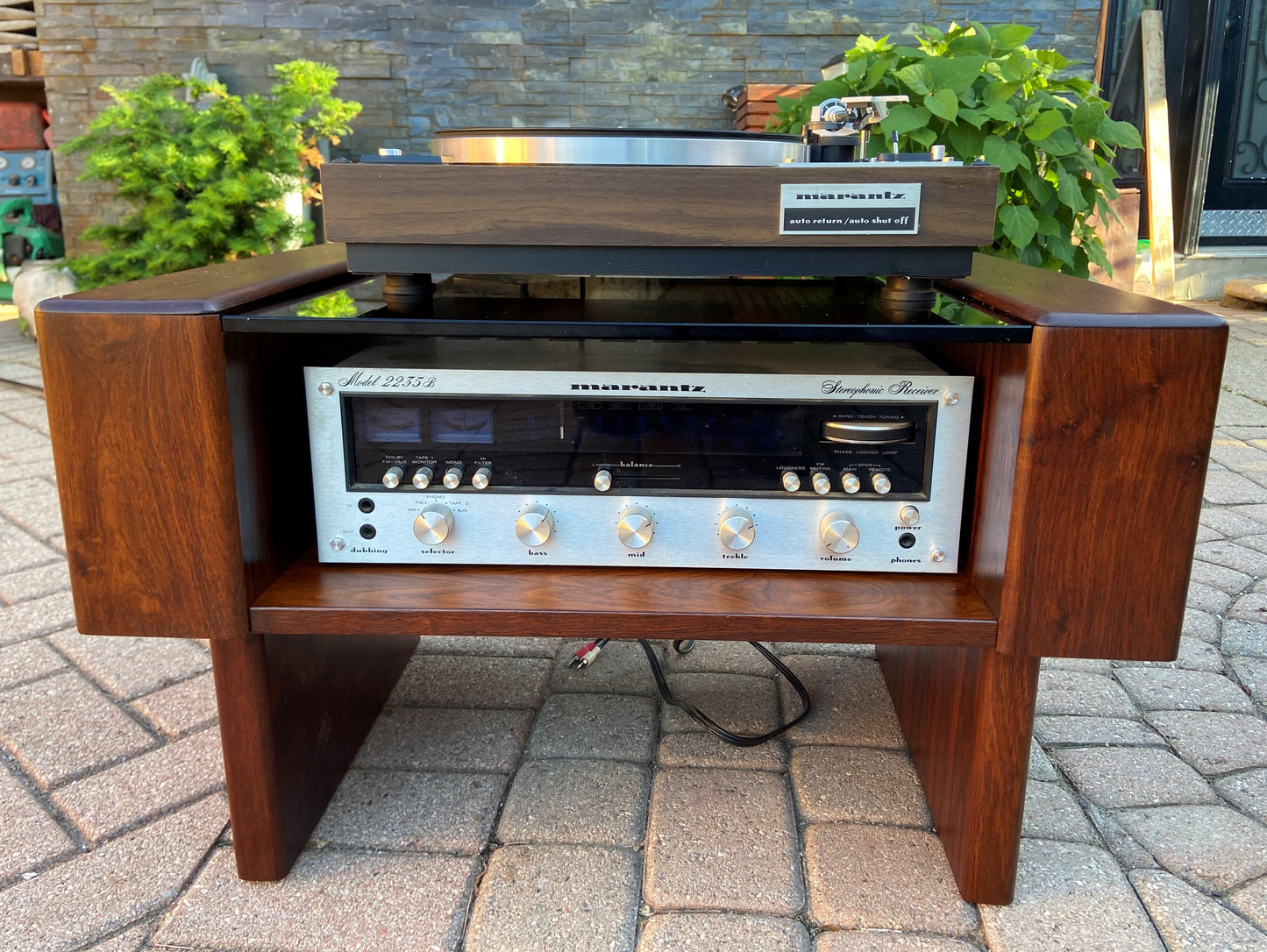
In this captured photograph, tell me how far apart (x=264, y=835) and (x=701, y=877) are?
488 mm

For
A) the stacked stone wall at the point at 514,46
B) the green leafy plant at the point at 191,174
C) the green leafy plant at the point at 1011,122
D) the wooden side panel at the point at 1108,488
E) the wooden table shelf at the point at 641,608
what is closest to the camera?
the wooden side panel at the point at 1108,488

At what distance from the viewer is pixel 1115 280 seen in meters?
4.02

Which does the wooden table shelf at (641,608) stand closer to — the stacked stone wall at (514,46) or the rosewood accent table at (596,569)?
the rosewood accent table at (596,569)

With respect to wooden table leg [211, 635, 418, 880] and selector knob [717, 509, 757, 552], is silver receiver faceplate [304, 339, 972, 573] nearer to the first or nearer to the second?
selector knob [717, 509, 757, 552]

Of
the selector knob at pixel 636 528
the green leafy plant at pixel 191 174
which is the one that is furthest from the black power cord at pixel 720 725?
the green leafy plant at pixel 191 174

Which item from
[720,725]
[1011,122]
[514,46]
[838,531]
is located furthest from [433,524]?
[514,46]

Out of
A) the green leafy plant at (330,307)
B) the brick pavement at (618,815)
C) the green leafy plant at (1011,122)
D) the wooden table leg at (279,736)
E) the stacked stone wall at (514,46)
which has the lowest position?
the brick pavement at (618,815)

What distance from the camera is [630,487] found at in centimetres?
109

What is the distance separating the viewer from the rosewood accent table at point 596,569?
90 cm

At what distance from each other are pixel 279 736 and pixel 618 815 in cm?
42

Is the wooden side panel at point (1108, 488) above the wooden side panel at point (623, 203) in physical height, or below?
below

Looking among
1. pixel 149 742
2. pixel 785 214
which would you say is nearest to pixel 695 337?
pixel 785 214

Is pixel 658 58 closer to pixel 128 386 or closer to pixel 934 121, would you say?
pixel 934 121

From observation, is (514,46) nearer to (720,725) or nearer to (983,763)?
(720,725)
